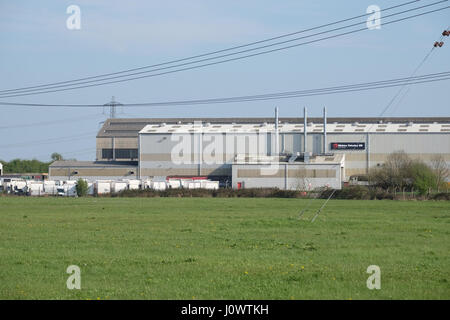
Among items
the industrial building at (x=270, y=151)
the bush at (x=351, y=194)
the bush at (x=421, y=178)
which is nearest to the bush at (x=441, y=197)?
the bush at (x=351, y=194)

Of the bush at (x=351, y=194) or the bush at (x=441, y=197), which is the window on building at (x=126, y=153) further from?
the bush at (x=441, y=197)

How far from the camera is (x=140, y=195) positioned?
69188mm

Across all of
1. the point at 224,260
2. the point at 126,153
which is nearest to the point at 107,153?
the point at 126,153

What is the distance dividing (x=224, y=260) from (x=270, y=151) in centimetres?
7699

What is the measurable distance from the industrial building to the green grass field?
191 ft

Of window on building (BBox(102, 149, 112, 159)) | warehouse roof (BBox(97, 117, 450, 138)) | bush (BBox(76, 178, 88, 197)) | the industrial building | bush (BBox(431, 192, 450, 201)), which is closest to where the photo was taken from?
bush (BBox(431, 192, 450, 201))

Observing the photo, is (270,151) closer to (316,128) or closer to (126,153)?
(316,128)

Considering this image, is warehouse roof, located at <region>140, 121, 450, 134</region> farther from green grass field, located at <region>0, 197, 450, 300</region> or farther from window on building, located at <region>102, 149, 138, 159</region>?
green grass field, located at <region>0, 197, 450, 300</region>

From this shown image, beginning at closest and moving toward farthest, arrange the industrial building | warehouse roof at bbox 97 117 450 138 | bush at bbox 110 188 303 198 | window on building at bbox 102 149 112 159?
1. bush at bbox 110 188 303 198
2. the industrial building
3. warehouse roof at bbox 97 117 450 138
4. window on building at bbox 102 149 112 159

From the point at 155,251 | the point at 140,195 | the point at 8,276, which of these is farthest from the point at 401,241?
the point at 140,195

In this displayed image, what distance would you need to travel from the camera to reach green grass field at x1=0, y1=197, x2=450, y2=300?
501 inches

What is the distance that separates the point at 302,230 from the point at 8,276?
13.4 m

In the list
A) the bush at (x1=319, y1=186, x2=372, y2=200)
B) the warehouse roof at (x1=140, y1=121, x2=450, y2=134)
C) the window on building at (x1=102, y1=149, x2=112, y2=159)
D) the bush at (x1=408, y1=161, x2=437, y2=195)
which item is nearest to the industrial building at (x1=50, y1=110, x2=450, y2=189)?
the warehouse roof at (x1=140, y1=121, x2=450, y2=134)
